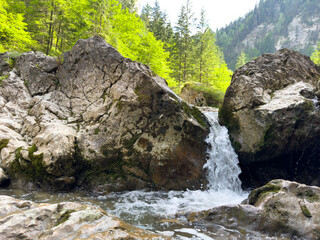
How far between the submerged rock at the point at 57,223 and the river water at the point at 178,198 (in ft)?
4.10

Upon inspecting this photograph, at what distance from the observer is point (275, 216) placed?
14.1ft

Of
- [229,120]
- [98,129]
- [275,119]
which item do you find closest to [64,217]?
[98,129]

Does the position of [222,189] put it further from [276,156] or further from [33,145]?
[33,145]

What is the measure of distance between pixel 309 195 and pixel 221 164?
4.09 meters

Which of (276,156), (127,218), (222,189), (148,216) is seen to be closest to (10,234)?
(127,218)

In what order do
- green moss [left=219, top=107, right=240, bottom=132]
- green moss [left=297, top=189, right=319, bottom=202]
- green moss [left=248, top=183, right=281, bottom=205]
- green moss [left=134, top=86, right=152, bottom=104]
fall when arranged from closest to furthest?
1. green moss [left=297, top=189, right=319, bottom=202]
2. green moss [left=248, top=183, right=281, bottom=205]
3. green moss [left=134, top=86, right=152, bottom=104]
4. green moss [left=219, top=107, right=240, bottom=132]

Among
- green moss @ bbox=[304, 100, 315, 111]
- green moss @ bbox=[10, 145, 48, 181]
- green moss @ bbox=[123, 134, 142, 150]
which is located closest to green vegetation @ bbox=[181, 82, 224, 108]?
green moss @ bbox=[304, 100, 315, 111]

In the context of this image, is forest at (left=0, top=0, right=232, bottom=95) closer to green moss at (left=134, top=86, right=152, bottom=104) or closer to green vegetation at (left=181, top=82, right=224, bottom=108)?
green vegetation at (left=181, top=82, right=224, bottom=108)

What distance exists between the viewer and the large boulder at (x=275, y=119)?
26.1ft

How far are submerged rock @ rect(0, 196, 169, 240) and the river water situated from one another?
4.10ft

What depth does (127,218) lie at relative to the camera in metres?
5.21

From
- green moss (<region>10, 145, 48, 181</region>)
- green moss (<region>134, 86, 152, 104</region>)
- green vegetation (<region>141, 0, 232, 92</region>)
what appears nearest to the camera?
green moss (<region>10, 145, 48, 181</region>)

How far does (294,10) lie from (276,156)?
Answer: 151m

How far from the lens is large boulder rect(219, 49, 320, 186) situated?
797 cm
